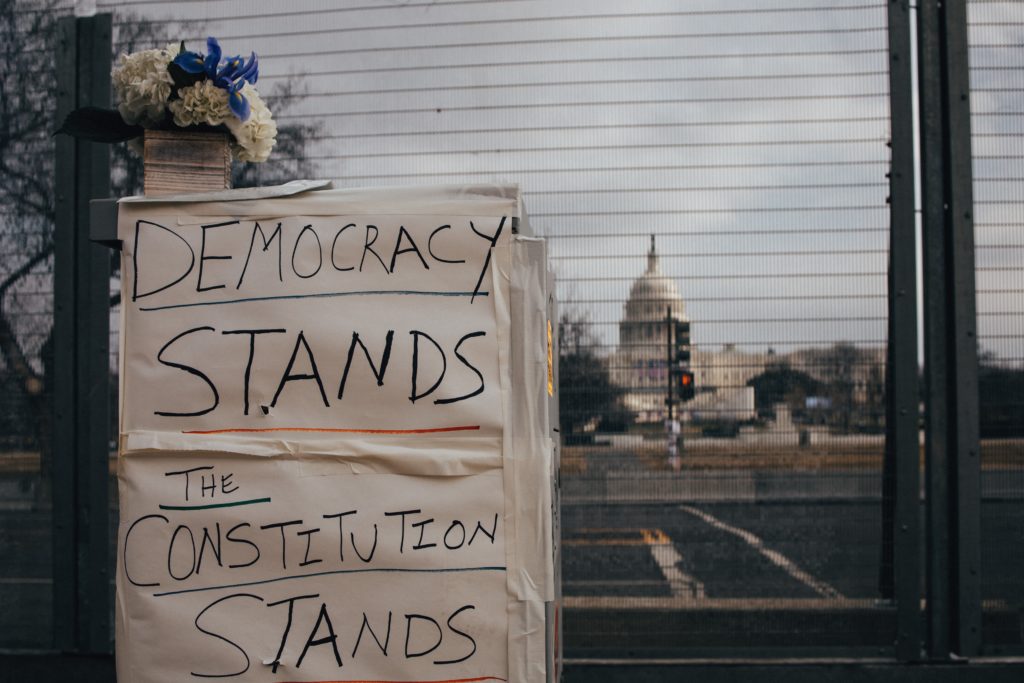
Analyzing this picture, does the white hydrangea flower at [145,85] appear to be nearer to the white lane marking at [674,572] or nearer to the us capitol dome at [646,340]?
the us capitol dome at [646,340]

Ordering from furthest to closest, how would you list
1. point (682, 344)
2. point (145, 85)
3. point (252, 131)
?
point (682, 344) < point (252, 131) < point (145, 85)

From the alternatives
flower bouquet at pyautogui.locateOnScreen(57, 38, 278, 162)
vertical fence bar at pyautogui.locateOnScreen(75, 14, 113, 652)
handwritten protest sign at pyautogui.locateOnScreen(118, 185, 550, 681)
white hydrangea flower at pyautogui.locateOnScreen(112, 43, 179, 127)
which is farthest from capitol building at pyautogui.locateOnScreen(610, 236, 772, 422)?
vertical fence bar at pyautogui.locateOnScreen(75, 14, 113, 652)

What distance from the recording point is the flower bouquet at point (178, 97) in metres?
2.23

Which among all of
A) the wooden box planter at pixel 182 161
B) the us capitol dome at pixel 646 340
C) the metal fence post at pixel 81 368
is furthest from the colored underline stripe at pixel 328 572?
the metal fence post at pixel 81 368

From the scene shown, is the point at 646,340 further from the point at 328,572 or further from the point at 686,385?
the point at 328,572

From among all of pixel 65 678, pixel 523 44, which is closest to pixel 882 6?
pixel 523 44

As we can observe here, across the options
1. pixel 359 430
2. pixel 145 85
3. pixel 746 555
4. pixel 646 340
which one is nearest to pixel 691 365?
pixel 646 340

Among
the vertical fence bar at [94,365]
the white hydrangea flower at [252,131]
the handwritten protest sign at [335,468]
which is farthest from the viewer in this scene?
the vertical fence bar at [94,365]

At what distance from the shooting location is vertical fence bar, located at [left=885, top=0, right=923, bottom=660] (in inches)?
140

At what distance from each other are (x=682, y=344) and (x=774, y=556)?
1019mm

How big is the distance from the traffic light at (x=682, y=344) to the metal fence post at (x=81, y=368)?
2.57m

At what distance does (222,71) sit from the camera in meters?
2.27

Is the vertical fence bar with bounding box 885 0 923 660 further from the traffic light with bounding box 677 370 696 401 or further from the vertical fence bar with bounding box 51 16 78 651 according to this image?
the vertical fence bar with bounding box 51 16 78 651

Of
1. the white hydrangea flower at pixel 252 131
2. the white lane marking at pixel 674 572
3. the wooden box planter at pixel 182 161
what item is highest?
the white hydrangea flower at pixel 252 131
